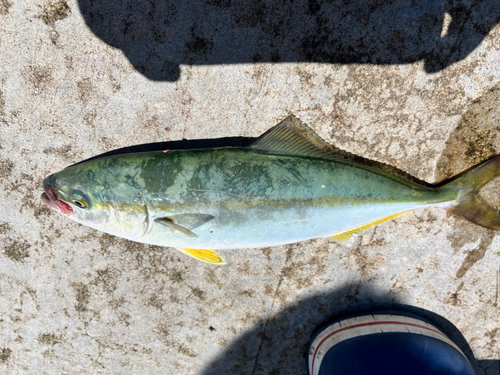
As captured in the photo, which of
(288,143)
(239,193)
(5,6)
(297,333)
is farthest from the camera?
(297,333)

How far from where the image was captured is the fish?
1766 millimetres

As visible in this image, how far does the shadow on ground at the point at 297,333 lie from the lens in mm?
2381

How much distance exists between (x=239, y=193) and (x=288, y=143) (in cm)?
51

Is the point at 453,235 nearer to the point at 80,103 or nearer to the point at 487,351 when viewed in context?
the point at 487,351

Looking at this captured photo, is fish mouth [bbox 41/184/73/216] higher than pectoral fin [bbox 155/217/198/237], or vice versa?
fish mouth [bbox 41/184/73/216]

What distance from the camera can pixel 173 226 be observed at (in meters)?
1.77

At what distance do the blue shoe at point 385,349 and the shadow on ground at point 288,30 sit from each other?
2.09m

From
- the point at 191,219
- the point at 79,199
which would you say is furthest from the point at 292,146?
the point at 79,199

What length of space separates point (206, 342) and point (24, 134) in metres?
2.33

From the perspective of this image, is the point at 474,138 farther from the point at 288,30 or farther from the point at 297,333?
the point at 297,333

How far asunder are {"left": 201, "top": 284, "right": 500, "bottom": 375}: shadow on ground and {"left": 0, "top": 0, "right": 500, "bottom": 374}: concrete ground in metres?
0.02

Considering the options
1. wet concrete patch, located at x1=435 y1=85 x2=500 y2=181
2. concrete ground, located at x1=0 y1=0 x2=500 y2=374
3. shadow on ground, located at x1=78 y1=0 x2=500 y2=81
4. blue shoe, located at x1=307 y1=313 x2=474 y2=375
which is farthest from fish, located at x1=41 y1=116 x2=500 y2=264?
blue shoe, located at x1=307 y1=313 x2=474 y2=375

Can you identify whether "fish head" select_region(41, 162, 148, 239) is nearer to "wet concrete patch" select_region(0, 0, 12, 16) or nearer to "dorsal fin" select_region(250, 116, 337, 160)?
"dorsal fin" select_region(250, 116, 337, 160)

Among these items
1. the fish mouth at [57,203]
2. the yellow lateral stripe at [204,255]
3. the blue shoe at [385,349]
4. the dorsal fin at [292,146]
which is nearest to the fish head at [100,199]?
the fish mouth at [57,203]
